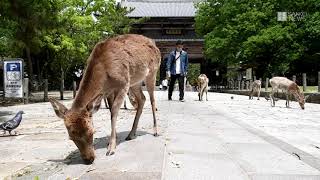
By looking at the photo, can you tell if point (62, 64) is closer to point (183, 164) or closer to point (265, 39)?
point (265, 39)

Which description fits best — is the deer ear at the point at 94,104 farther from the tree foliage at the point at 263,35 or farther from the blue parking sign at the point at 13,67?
the tree foliage at the point at 263,35

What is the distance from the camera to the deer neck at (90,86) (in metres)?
6.27

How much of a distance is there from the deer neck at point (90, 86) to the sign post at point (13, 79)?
1573 cm

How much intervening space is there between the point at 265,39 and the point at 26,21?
2581cm

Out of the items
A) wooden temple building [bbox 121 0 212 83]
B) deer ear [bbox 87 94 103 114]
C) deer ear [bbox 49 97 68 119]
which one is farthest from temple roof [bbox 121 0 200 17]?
deer ear [bbox 49 97 68 119]

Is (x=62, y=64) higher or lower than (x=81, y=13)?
lower

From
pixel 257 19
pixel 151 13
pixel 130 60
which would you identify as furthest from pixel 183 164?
pixel 151 13

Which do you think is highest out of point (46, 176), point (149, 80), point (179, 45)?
point (179, 45)

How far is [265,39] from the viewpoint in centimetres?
3806

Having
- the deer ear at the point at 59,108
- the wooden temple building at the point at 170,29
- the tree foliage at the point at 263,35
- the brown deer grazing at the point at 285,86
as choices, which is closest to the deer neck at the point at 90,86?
the deer ear at the point at 59,108

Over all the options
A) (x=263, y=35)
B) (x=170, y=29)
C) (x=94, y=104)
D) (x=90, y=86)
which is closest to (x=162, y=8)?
(x=170, y=29)

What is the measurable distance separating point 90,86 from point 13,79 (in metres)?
16.1

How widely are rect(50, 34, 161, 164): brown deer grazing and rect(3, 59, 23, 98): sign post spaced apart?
14.2 m

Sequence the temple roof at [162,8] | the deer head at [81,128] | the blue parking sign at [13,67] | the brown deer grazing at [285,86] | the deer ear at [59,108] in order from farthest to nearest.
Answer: the temple roof at [162,8] → the blue parking sign at [13,67] → the brown deer grazing at [285,86] → the deer ear at [59,108] → the deer head at [81,128]
